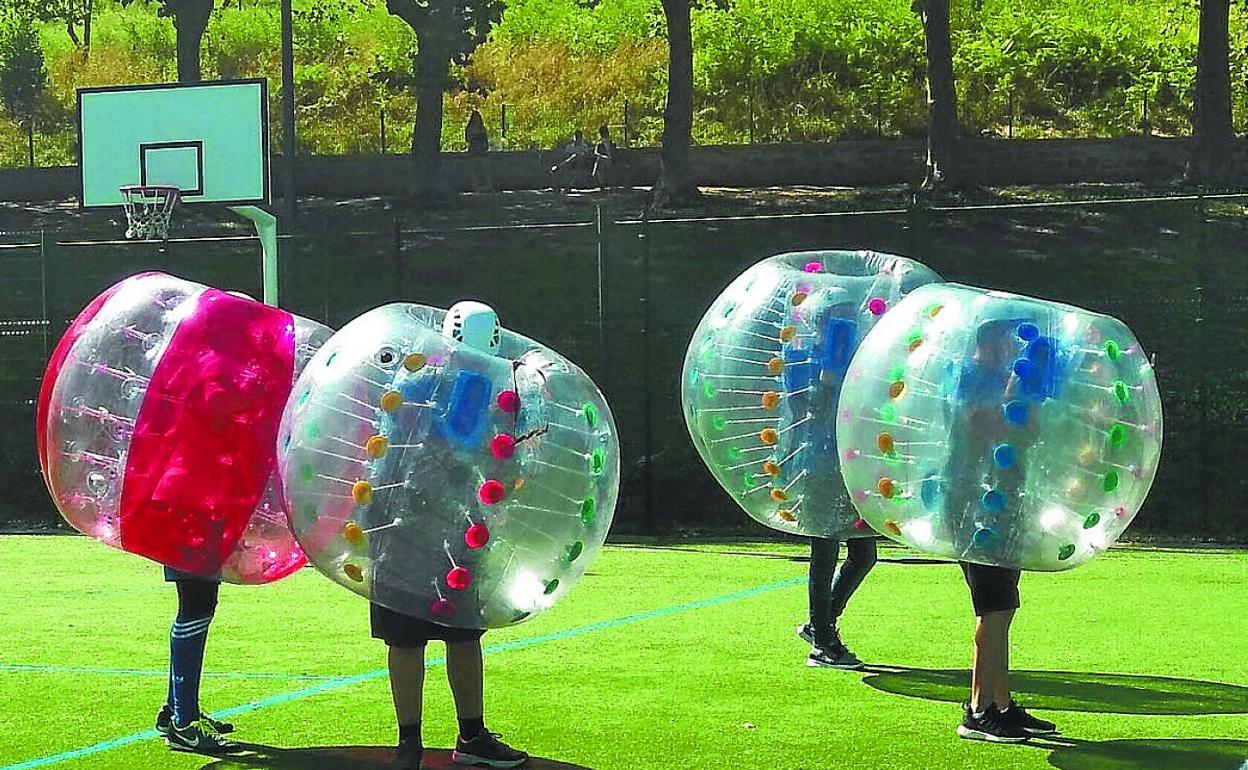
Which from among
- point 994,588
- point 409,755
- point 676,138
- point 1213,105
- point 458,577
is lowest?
point 409,755

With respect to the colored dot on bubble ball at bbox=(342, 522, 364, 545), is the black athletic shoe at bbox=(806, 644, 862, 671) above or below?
below

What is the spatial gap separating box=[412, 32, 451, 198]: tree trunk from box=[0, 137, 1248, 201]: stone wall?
82 centimetres

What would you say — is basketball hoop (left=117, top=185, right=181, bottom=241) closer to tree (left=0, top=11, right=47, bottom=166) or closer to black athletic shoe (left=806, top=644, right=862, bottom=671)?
black athletic shoe (left=806, top=644, right=862, bottom=671)

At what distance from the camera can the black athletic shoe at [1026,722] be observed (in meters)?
6.61

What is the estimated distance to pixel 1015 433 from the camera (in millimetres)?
6258

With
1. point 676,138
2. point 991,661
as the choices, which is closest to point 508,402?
point 991,661

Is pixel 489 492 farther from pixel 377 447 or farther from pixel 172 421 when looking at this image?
pixel 172 421

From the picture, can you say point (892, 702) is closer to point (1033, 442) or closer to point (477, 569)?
point (1033, 442)

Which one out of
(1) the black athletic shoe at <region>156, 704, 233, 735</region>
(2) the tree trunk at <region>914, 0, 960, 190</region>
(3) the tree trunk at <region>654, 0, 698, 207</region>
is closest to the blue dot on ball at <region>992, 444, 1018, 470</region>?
(1) the black athletic shoe at <region>156, 704, 233, 735</region>

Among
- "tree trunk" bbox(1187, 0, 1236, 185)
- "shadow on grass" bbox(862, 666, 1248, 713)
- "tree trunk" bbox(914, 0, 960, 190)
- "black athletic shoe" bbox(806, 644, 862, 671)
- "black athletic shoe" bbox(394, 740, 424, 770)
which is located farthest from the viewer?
"tree trunk" bbox(914, 0, 960, 190)

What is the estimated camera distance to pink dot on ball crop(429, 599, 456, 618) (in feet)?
18.1

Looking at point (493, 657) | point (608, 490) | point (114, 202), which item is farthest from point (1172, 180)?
point (608, 490)

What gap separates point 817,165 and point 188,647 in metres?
22.2

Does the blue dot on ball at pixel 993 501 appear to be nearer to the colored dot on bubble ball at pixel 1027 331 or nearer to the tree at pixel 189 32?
the colored dot on bubble ball at pixel 1027 331
